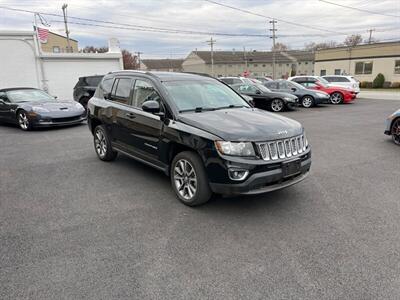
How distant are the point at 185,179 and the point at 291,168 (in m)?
1.37

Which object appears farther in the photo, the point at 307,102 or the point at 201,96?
the point at 307,102

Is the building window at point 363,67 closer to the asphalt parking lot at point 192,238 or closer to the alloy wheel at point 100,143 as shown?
the asphalt parking lot at point 192,238

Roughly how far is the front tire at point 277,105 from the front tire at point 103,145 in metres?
9.91

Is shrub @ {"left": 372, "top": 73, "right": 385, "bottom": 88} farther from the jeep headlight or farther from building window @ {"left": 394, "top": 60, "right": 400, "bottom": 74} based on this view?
the jeep headlight

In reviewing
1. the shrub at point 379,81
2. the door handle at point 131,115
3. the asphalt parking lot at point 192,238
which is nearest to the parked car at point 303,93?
the asphalt parking lot at point 192,238

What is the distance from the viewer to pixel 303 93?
16.3 metres

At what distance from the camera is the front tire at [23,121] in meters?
9.87

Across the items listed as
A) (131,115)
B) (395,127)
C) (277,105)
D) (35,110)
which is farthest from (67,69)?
(395,127)

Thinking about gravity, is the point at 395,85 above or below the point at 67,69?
below

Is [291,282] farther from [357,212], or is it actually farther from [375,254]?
[357,212]

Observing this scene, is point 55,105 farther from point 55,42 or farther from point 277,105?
point 55,42

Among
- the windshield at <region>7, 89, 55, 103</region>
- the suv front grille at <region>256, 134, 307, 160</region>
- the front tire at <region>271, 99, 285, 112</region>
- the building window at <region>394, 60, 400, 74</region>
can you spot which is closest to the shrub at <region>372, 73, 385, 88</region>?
the building window at <region>394, 60, 400, 74</region>

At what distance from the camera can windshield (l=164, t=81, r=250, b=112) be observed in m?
4.54

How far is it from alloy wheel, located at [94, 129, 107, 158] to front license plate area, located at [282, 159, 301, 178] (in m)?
Answer: 3.64
